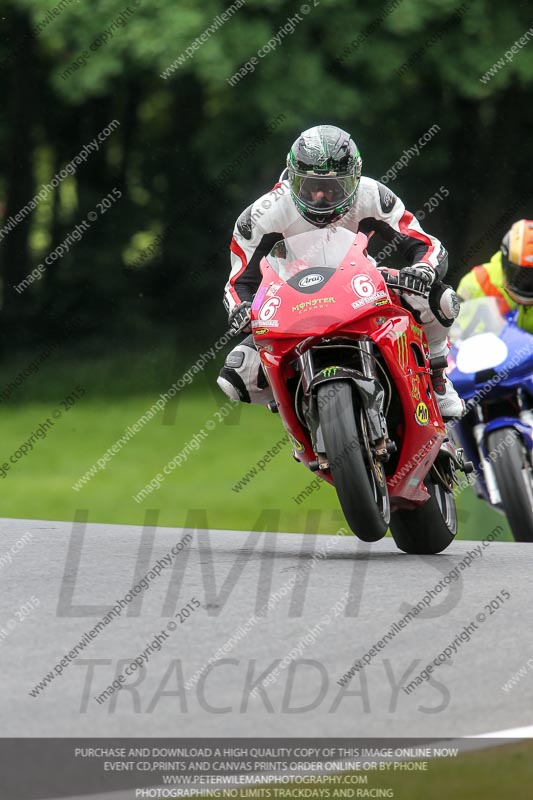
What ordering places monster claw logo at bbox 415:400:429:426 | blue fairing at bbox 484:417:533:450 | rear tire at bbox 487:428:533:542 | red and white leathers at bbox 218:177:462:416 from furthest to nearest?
1. blue fairing at bbox 484:417:533:450
2. rear tire at bbox 487:428:533:542
3. red and white leathers at bbox 218:177:462:416
4. monster claw logo at bbox 415:400:429:426

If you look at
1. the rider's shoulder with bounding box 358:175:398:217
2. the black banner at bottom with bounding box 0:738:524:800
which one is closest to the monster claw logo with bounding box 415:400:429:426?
the rider's shoulder with bounding box 358:175:398:217

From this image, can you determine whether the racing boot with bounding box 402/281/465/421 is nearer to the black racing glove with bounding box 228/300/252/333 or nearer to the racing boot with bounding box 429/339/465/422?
the racing boot with bounding box 429/339/465/422

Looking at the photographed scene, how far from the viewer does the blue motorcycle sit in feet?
26.6

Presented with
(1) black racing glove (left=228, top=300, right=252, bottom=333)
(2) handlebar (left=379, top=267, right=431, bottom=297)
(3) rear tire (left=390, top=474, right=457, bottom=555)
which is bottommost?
(3) rear tire (left=390, top=474, right=457, bottom=555)

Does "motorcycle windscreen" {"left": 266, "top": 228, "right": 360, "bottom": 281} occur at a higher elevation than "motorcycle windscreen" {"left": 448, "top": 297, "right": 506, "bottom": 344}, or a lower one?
higher

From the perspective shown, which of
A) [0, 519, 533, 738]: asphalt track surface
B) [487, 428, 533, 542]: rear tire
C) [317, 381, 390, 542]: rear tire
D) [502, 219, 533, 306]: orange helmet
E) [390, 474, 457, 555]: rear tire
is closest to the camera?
[0, 519, 533, 738]: asphalt track surface

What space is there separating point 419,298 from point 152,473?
9231 mm

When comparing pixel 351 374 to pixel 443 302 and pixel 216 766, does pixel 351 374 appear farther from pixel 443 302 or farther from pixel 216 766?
pixel 216 766

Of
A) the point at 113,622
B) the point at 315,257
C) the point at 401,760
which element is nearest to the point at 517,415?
the point at 315,257

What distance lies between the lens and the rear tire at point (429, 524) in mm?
7215

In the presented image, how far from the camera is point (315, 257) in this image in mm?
6703

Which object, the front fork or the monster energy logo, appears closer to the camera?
the front fork

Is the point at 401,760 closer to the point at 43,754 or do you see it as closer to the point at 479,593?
the point at 43,754

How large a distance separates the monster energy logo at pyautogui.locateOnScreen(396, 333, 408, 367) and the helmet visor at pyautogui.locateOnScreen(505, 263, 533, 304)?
2492mm
